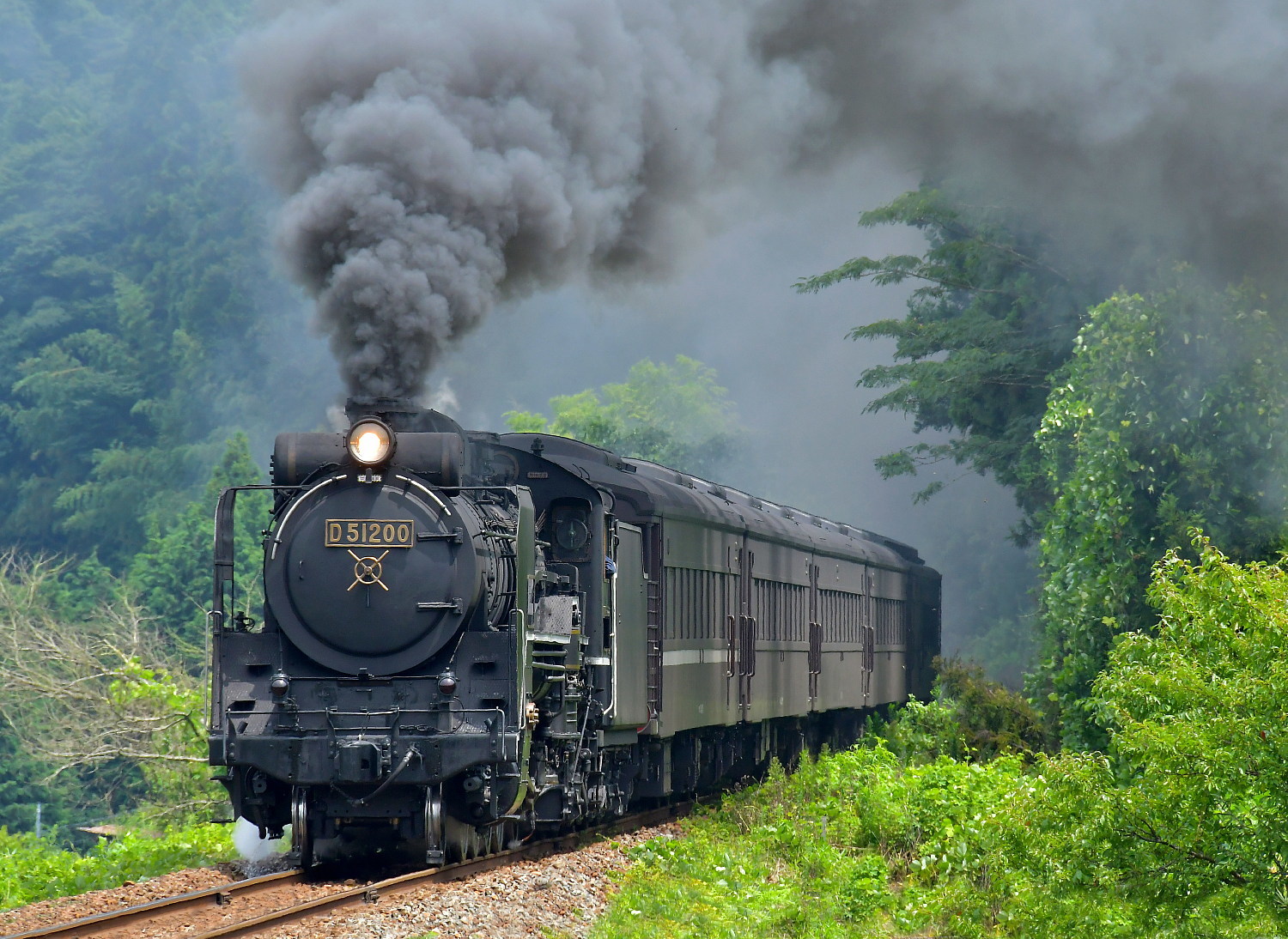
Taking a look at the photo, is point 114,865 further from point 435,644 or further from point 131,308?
point 131,308

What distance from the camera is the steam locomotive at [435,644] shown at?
10.1 m

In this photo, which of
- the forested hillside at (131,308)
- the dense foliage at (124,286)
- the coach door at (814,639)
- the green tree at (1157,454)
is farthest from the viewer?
the dense foliage at (124,286)

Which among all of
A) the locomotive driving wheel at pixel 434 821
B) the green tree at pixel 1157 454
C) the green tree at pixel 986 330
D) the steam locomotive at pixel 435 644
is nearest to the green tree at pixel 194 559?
the green tree at pixel 986 330

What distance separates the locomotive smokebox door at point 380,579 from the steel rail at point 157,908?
1.50 m

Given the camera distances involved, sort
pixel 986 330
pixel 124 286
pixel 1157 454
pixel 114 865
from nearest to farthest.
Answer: pixel 114 865 < pixel 1157 454 < pixel 986 330 < pixel 124 286

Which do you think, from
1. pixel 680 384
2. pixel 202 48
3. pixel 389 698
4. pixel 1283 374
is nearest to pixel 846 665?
pixel 1283 374

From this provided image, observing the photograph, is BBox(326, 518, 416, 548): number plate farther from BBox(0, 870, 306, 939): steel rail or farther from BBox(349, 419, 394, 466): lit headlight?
BBox(0, 870, 306, 939): steel rail

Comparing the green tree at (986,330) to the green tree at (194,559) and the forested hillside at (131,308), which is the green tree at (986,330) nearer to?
the green tree at (194,559)

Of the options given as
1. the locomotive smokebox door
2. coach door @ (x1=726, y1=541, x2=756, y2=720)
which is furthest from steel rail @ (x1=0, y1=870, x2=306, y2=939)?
coach door @ (x1=726, y1=541, x2=756, y2=720)

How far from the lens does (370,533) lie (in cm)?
1029

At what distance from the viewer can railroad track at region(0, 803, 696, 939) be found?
27.4 ft

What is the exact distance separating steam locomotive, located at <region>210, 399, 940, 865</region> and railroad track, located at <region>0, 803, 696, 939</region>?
0.73 ft

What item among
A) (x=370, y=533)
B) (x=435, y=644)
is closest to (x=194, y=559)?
(x=370, y=533)

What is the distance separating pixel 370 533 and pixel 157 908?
9.01ft
